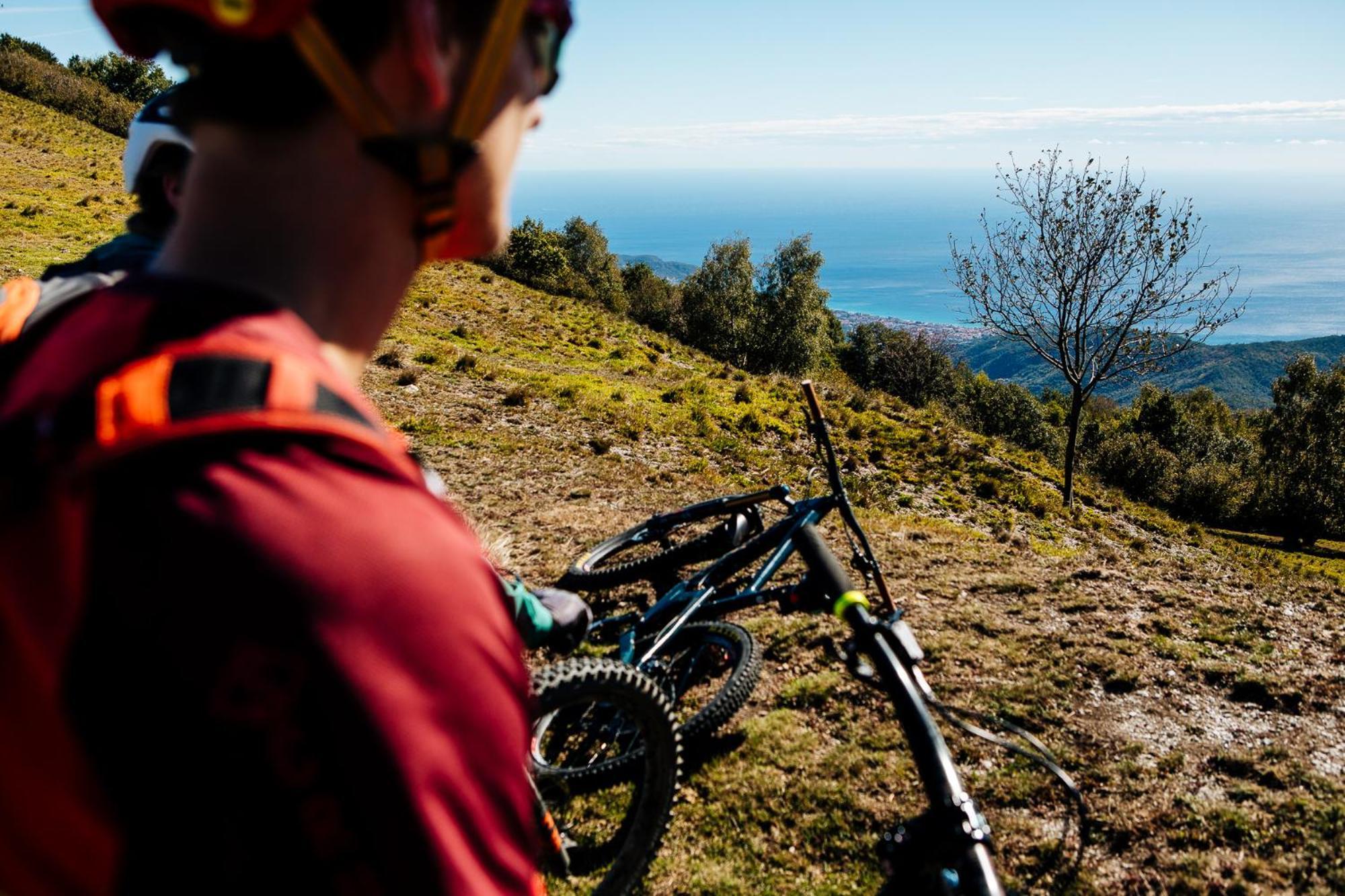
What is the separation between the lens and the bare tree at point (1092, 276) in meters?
18.9

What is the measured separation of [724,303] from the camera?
53531mm

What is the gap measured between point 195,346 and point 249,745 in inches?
16.1

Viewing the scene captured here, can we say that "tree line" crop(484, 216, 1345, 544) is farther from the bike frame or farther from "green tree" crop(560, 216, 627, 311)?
the bike frame

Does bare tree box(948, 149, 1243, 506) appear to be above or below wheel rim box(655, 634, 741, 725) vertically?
above

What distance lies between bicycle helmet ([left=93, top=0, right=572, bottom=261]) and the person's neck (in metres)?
0.03

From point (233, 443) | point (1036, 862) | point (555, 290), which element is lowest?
point (1036, 862)

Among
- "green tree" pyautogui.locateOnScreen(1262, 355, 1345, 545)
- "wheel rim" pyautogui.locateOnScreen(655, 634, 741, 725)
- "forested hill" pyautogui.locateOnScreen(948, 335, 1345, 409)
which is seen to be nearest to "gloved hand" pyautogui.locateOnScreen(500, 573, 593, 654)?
"wheel rim" pyautogui.locateOnScreen(655, 634, 741, 725)

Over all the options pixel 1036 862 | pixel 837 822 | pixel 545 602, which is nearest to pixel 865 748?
pixel 837 822

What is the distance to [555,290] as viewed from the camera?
32.5 m

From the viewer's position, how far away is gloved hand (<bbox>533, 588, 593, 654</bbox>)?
9.96ft

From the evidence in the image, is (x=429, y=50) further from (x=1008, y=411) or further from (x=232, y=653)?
(x=1008, y=411)

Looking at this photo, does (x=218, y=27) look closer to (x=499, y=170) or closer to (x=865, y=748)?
(x=499, y=170)

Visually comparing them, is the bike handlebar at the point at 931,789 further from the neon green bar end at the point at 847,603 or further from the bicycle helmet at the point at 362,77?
the bicycle helmet at the point at 362,77

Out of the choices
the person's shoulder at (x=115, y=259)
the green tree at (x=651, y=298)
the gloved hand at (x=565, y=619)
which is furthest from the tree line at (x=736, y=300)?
the gloved hand at (x=565, y=619)
